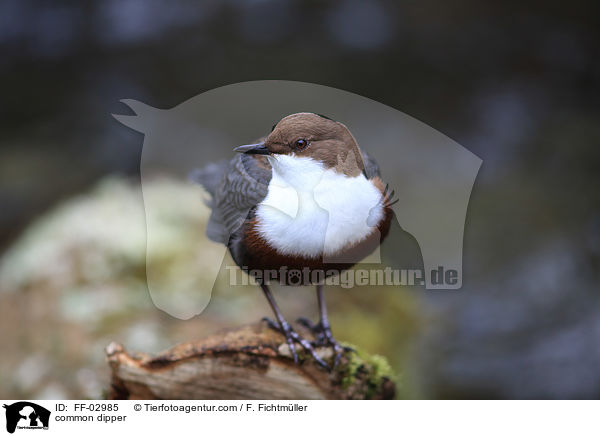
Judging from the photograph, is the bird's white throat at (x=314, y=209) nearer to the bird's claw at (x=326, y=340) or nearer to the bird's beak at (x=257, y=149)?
the bird's beak at (x=257, y=149)

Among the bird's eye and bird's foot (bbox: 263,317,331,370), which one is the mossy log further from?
the bird's eye

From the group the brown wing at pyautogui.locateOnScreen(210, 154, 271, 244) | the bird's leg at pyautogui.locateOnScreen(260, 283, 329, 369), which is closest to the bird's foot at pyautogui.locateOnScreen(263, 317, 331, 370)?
the bird's leg at pyautogui.locateOnScreen(260, 283, 329, 369)

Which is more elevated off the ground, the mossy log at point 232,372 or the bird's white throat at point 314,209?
the bird's white throat at point 314,209

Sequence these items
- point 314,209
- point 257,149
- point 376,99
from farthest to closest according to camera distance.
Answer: point 376,99 < point 314,209 < point 257,149
